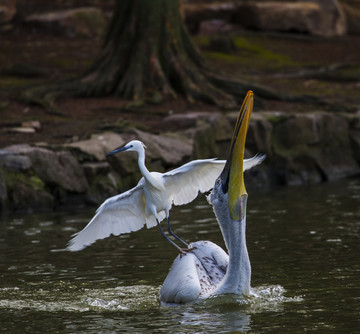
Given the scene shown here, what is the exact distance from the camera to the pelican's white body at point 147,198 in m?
8.01

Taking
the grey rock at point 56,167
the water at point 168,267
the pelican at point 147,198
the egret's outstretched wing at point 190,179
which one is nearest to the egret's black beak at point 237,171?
the water at point 168,267

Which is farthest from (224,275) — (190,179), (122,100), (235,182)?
(122,100)

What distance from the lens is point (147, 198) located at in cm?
838

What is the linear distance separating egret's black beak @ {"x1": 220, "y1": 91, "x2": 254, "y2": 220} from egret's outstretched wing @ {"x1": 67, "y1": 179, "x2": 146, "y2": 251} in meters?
1.99

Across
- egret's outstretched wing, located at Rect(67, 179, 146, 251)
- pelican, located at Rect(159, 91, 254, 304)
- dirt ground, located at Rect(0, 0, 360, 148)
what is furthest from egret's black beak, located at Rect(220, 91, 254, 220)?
dirt ground, located at Rect(0, 0, 360, 148)

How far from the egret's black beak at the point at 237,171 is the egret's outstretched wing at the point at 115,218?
1992 millimetres

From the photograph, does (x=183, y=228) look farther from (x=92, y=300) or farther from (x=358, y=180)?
(x=358, y=180)

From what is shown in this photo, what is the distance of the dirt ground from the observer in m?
14.4

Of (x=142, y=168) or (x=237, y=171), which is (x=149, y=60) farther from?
(x=237, y=171)

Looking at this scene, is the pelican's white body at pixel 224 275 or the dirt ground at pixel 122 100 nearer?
the pelican's white body at pixel 224 275

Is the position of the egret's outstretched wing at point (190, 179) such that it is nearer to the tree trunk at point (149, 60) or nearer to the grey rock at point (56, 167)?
the grey rock at point (56, 167)

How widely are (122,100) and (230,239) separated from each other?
10.2 metres

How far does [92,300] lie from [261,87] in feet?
34.4

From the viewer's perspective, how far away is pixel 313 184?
13.8 m
